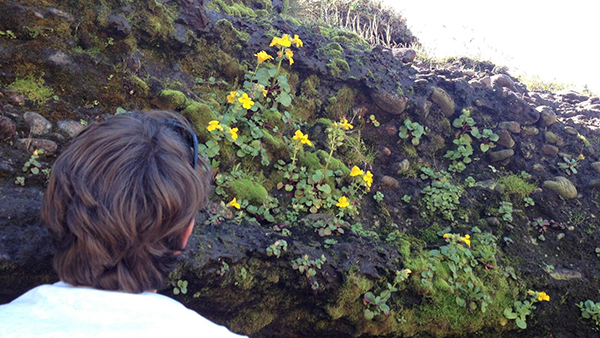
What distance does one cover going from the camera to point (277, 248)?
9.27 feet

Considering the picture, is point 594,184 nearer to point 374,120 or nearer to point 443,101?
point 443,101

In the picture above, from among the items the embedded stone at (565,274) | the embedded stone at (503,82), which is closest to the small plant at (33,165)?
the embedded stone at (565,274)

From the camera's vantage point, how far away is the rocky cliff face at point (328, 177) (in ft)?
9.10

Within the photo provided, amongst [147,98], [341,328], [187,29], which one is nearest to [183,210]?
[341,328]

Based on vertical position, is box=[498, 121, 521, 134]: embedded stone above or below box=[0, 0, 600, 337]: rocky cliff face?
above

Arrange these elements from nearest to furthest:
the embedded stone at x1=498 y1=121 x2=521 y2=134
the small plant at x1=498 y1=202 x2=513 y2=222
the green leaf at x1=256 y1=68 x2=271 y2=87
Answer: the small plant at x1=498 y1=202 x2=513 y2=222 < the green leaf at x1=256 y1=68 x2=271 y2=87 < the embedded stone at x1=498 y1=121 x2=521 y2=134

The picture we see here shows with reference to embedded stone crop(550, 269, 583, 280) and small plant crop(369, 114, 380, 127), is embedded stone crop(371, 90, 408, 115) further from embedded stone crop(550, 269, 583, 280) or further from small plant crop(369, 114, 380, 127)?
embedded stone crop(550, 269, 583, 280)

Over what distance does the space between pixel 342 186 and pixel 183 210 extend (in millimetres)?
2983

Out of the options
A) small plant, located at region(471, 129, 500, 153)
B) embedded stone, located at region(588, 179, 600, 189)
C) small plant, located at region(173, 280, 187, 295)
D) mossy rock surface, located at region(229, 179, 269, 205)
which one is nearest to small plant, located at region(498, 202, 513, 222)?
small plant, located at region(471, 129, 500, 153)

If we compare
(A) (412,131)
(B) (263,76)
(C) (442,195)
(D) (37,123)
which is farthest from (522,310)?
(D) (37,123)

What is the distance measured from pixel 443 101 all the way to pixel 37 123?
470 centimetres

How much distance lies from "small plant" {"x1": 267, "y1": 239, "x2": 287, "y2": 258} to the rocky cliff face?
0.04ft

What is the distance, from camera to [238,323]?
9.20ft

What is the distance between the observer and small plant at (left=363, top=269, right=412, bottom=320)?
2918mm
